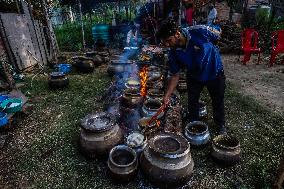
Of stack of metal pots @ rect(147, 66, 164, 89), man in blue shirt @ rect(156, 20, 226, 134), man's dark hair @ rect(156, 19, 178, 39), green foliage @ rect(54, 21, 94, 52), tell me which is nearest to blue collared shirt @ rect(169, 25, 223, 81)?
man in blue shirt @ rect(156, 20, 226, 134)

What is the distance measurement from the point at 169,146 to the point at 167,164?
38 cm

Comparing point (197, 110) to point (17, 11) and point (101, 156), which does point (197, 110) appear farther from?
point (17, 11)

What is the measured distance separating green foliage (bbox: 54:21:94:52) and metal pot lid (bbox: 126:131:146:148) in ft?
36.3

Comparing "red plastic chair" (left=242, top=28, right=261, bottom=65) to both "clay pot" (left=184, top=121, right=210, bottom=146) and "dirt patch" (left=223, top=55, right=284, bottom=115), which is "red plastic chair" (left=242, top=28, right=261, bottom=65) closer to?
"dirt patch" (left=223, top=55, right=284, bottom=115)

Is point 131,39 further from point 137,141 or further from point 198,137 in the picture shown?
point 137,141

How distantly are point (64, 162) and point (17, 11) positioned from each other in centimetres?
873

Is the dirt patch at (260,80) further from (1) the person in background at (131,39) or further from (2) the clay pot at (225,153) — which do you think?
(1) the person in background at (131,39)

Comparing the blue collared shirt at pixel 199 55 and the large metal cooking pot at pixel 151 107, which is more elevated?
the blue collared shirt at pixel 199 55

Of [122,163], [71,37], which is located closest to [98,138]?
[122,163]

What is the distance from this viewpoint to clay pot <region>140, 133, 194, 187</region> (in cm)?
373

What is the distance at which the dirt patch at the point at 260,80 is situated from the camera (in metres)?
7.23

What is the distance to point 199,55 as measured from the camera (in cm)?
449

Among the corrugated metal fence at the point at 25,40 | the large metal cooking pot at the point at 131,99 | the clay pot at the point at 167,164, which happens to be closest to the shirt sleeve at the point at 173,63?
the large metal cooking pot at the point at 131,99

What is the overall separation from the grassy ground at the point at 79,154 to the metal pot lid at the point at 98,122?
737 millimetres
